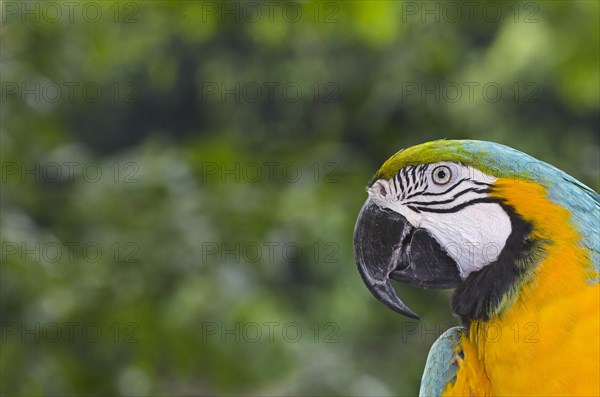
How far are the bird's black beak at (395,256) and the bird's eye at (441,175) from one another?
0.28 feet

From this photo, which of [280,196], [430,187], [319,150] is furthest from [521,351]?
[319,150]

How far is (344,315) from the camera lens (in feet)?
13.3

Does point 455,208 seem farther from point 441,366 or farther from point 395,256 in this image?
point 441,366

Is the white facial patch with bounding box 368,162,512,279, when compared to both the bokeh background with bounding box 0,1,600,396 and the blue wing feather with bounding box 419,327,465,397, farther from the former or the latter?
the bokeh background with bounding box 0,1,600,396

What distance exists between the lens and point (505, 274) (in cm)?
107

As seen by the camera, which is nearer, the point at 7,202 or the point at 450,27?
the point at 7,202

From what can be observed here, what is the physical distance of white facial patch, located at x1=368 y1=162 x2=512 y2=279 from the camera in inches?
43.0

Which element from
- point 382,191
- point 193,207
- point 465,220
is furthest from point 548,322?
point 193,207

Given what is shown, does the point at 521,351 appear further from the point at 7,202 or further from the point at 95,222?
the point at 7,202

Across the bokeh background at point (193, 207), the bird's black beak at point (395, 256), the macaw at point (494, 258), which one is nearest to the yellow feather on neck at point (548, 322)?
the macaw at point (494, 258)

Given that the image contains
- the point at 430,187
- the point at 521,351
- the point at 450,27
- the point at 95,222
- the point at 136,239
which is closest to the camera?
the point at 521,351

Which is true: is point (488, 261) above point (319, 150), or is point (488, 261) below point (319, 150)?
above

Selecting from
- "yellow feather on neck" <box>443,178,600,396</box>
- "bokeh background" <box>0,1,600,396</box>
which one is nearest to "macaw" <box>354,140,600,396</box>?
"yellow feather on neck" <box>443,178,600,396</box>

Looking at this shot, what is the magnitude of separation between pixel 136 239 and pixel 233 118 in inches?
110
